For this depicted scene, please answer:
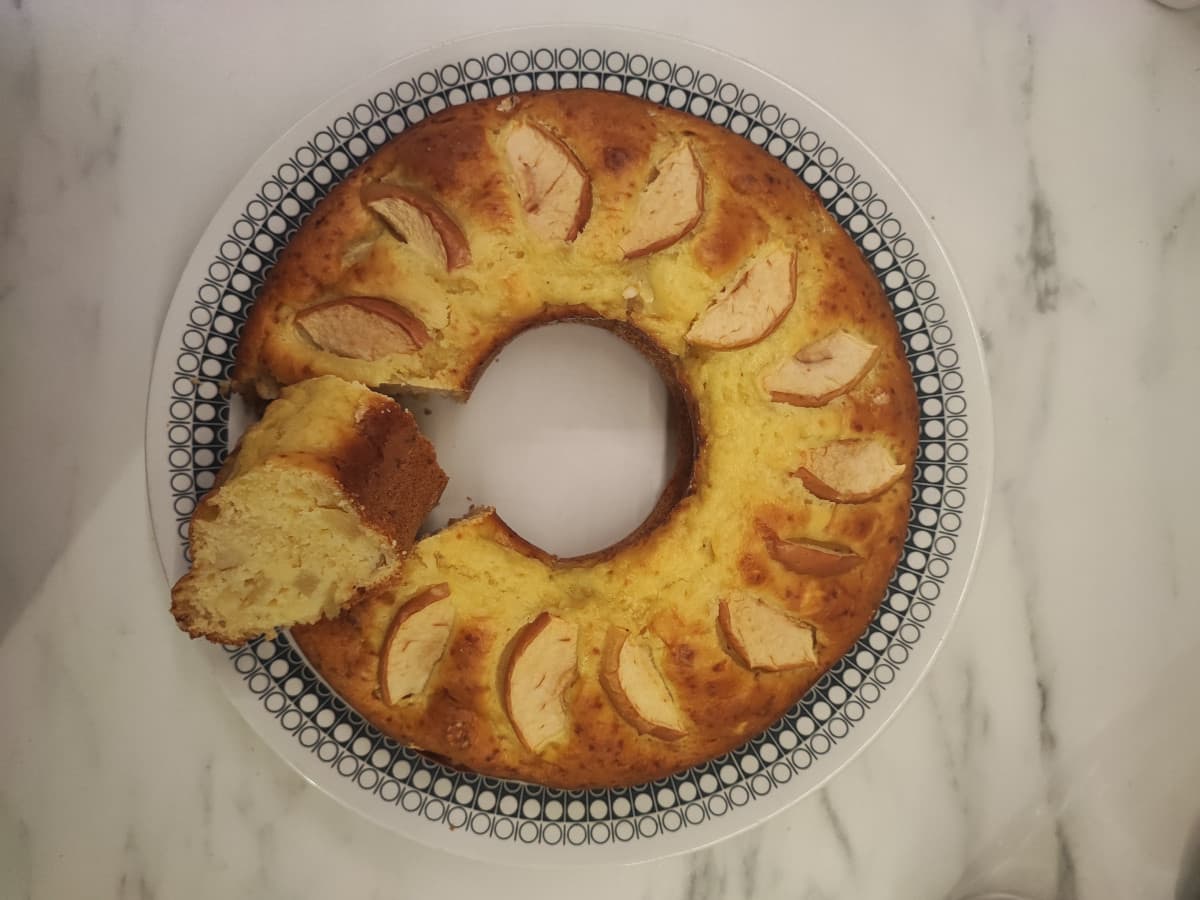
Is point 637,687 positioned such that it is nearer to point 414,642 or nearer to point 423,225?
point 414,642

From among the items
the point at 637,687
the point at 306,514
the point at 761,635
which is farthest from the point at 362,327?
the point at 761,635

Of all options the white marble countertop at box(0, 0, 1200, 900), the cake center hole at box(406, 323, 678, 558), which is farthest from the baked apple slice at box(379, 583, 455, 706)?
the white marble countertop at box(0, 0, 1200, 900)

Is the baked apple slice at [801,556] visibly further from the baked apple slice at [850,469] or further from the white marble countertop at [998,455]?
the white marble countertop at [998,455]

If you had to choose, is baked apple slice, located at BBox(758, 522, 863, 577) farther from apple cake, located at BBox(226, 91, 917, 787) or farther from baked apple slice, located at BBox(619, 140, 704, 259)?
baked apple slice, located at BBox(619, 140, 704, 259)

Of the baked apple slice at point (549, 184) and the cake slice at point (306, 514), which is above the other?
the baked apple slice at point (549, 184)

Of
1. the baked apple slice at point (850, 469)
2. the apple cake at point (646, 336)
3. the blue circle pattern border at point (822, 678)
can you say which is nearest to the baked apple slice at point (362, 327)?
the apple cake at point (646, 336)
